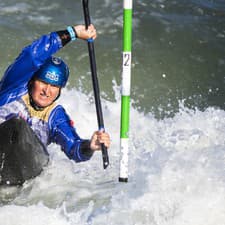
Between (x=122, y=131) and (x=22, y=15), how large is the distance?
4972mm

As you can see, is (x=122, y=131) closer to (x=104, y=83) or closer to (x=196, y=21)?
(x=104, y=83)

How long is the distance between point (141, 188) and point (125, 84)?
81 centimetres

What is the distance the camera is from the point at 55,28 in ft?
29.6

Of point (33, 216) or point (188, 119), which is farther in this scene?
point (188, 119)

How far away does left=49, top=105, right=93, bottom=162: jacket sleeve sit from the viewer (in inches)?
200

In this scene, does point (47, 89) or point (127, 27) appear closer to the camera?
point (127, 27)

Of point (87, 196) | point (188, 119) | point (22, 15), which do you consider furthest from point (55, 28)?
point (87, 196)

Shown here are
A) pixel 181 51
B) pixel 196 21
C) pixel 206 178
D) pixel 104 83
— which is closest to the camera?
pixel 206 178

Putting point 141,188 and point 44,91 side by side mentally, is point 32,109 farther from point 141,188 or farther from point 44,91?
point 141,188

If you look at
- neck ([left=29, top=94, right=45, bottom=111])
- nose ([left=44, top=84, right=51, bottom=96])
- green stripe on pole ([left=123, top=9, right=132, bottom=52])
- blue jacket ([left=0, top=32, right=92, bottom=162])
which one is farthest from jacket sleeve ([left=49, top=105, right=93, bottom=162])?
green stripe on pole ([left=123, top=9, right=132, bottom=52])

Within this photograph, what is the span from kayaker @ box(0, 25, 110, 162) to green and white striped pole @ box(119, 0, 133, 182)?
0.20 meters

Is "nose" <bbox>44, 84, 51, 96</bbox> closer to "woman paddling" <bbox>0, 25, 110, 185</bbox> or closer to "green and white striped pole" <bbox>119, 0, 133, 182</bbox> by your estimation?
"woman paddling" <bbox>0, 25, 110, 185</bbox>

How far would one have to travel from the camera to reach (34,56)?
494cm

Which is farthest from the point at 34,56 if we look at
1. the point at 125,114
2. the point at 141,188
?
the point at 141,188
